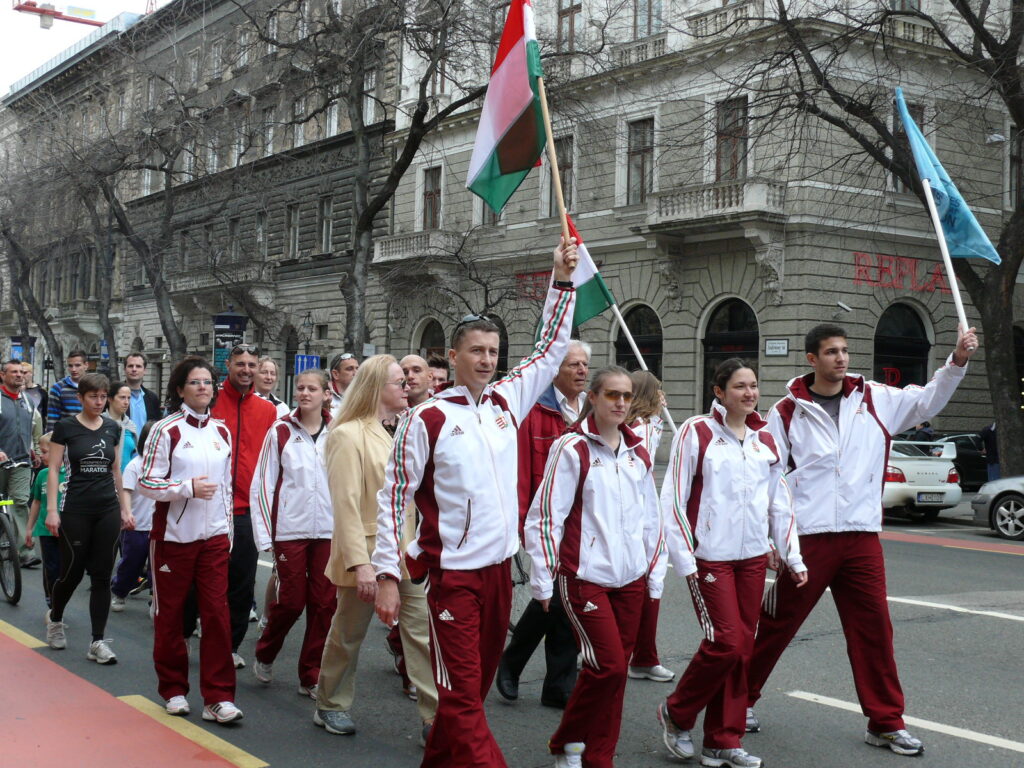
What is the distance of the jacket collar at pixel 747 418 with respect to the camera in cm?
531

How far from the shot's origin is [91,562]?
7.24m

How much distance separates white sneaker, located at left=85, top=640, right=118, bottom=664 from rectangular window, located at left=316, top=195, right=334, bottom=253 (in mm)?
Result: 32104

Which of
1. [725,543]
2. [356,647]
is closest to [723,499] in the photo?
[725,543]

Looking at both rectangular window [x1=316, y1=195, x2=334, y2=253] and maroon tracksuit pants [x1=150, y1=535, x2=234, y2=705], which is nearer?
maroon tracksuit pants [x1=150, y1=535, x2=234, y2=705]

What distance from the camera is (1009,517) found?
15.6m

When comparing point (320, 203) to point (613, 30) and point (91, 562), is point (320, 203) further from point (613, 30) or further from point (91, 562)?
point (91, 562)

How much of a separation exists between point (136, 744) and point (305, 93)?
64.4 ft

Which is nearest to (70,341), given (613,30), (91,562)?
(613,30)

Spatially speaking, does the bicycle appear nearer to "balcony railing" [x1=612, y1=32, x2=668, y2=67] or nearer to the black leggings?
the black leggings

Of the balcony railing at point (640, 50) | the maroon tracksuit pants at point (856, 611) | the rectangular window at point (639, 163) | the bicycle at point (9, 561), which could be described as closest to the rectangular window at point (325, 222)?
the rectangular window at point (639, 163)

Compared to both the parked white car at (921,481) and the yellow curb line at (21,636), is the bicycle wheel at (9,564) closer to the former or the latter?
the yellow curb line at (21,636)

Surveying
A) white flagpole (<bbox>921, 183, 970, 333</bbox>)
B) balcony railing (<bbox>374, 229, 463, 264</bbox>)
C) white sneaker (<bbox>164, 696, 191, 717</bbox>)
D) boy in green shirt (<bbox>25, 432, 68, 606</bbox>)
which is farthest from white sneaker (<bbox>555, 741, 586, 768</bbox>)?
balcony railing (<bbox>374, 229, 463, 264</bbox>)

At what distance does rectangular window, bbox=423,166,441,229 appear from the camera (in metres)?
34.4

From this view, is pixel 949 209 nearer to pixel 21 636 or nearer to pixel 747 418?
pixel 747 418
